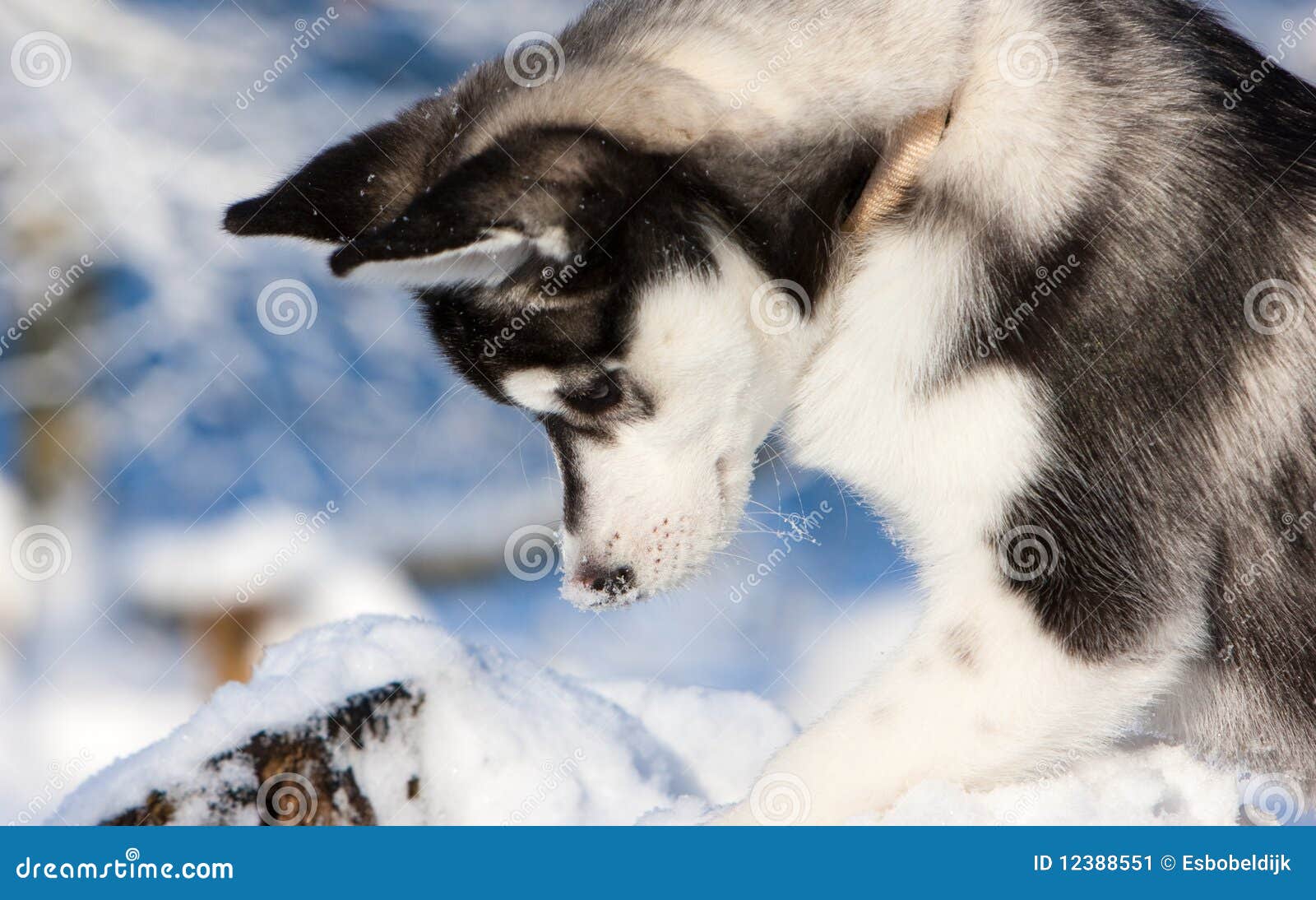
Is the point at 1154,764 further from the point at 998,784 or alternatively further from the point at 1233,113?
the point at 1233,113

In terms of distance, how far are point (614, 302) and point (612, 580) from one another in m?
0.66

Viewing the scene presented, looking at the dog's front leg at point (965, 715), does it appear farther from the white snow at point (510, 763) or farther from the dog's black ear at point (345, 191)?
the dog's black ear at point (345, 191)

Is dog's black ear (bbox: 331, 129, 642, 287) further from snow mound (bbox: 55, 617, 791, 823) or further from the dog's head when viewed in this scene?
snow mound (bbox: 55, 617, 791, 823)

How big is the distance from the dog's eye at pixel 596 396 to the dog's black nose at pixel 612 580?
0.38 meters

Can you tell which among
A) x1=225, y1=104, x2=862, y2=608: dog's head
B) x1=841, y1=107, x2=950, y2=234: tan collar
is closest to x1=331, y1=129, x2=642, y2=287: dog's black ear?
x1=225, y1=104, x2=862, y2=608: dog's head

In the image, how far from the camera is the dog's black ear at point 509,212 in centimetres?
180

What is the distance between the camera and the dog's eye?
2.36m

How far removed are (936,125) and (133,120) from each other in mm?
4466

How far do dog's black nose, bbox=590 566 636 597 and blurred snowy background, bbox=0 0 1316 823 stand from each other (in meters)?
2.54

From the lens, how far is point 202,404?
5.20 m

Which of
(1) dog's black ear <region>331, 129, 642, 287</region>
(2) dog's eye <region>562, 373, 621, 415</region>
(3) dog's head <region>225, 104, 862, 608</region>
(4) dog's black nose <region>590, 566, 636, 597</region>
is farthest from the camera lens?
(4) dog's black nose <region>590, 566, 636, 597</region>

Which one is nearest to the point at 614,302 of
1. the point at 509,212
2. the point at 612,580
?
the point at 509,212

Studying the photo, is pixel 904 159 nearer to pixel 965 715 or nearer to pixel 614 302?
pixel 614 302

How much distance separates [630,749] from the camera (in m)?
2.85
